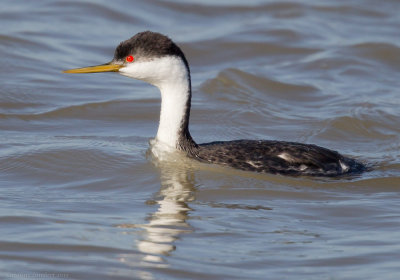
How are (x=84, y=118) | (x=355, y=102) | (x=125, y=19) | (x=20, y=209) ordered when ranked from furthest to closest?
(x=125, y=19) < (x=355, y=102) < (x=84, y=118) < (x=20, y=209)

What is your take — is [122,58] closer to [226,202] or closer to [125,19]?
[226,202]

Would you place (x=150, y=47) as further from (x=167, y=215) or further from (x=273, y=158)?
(x=167, y=215)

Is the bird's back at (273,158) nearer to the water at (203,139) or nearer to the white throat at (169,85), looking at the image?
the water at (203,139)

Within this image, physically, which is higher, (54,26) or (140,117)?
(54,26)

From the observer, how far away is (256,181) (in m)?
8.97

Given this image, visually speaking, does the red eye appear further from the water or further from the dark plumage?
the water

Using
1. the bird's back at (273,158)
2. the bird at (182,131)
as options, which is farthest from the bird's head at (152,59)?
the bird's back at (273,158)

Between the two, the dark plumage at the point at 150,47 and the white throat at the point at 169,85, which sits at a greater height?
the dark plumage at the point at 150,47

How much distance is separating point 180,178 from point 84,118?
3.04 meters

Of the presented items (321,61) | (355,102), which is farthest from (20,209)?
(321,61)

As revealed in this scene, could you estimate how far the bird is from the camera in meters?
9.16

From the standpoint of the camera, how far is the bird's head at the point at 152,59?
30.0 feet

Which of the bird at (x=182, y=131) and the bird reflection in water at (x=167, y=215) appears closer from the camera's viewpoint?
the bird reflection in water at (x=167, y=215)

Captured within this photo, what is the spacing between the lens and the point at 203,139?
1130cm
